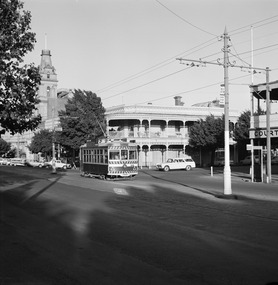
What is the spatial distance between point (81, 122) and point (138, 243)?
4756 cm

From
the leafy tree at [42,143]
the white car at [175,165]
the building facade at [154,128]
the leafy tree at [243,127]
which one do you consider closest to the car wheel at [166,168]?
→ the white car at [175,165]

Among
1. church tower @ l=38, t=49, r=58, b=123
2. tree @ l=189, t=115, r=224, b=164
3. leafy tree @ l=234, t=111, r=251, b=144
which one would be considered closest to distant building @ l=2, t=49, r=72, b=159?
church tower @ l=38, t=49, r=58, b=123

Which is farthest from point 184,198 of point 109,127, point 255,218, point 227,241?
point 109,127

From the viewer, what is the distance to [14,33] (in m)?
15.0

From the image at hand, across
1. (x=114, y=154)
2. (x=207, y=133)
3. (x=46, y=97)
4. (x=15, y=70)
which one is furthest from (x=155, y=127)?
(x=46, y=97)

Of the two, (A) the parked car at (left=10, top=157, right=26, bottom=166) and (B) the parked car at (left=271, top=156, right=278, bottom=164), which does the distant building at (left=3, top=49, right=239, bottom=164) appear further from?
(A) the parked car at (left=10, top=157, right=26, bottom=166)

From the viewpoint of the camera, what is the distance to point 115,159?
3253cm

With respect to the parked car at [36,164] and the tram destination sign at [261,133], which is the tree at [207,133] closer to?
the parked car at [36,164]

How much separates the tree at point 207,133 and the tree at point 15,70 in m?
43.0

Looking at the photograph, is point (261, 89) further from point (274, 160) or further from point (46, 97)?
point (46, 97)

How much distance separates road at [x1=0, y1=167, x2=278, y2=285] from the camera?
6352 millimetres

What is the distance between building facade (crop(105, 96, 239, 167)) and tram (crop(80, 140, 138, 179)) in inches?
896

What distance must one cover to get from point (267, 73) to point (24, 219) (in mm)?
21088

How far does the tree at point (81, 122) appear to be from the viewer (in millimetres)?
56062
